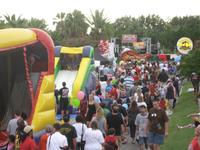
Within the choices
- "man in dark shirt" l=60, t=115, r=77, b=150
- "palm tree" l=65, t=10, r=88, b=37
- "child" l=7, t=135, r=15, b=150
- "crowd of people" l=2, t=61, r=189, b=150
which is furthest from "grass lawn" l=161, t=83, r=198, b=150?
"palm tree" l=65, t=10, r=88, b=37

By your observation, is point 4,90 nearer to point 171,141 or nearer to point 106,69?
point 171,141

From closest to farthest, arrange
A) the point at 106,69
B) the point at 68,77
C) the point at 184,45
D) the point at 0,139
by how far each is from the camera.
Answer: the point at 0,139 < the point at 68,77 < the point at 106,69 < the point at 184,45

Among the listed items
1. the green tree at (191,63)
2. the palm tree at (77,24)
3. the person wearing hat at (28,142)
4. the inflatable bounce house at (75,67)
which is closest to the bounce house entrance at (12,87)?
the person wearing hat at (28,142)

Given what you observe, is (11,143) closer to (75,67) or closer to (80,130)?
(80,130)

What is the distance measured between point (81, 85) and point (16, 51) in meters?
8.70

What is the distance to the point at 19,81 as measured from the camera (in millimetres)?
15562

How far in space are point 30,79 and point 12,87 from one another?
42.1 inches

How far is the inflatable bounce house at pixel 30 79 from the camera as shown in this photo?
1453cm

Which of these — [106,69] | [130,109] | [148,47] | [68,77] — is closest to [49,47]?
[130,109]

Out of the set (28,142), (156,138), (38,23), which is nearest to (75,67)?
(156,138)

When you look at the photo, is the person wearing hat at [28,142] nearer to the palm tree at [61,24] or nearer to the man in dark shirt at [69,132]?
the man in dark shirt at [69,132]

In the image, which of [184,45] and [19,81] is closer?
[19,81]

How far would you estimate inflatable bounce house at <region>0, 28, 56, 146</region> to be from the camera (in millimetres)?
14528

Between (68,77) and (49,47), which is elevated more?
(49,47)
